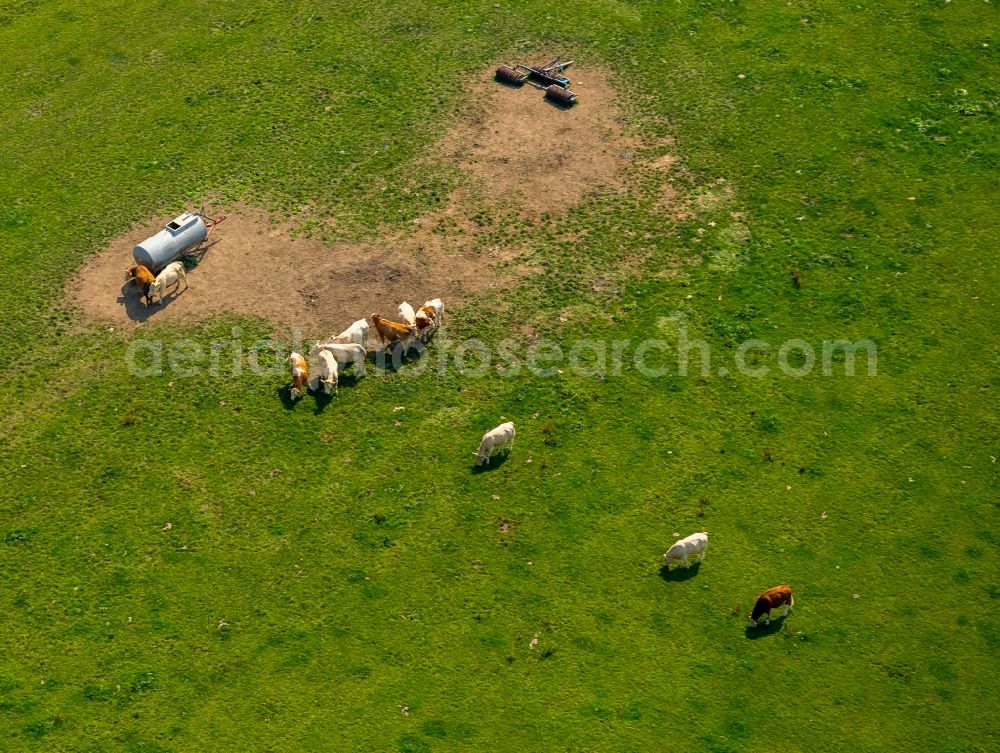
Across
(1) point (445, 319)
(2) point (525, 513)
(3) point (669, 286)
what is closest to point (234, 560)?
(2) point (525, 513)

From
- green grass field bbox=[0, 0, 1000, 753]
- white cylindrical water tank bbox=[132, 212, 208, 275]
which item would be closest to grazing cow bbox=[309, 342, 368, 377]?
green grass field bbox=[0, 0, 1000, 753]

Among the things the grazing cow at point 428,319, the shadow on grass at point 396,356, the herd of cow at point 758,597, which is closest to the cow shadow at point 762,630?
the herd of cow at point 758,597

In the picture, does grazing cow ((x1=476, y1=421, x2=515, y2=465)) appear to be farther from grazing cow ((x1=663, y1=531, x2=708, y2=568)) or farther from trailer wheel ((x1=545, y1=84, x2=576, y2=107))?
trailer wheel ((x1=545, y1=84, x2=576, y2=107))

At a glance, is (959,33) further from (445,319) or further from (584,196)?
(445,319)

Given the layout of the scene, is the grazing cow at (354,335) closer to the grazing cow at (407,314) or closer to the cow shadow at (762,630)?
the grazing cow at (407,314)

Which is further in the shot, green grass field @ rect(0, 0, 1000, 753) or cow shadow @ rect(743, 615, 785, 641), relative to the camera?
cow shadow @ rect(743, 615, 785, 641)

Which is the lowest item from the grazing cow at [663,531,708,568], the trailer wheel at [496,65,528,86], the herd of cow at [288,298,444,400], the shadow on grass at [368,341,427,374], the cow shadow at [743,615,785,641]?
the cow shadow at [743,615,785,641]
